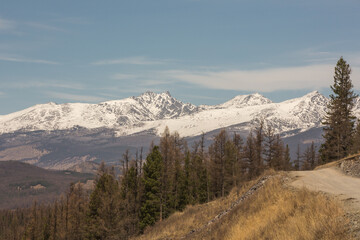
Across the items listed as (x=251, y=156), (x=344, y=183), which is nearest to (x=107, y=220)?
(x=251, y=156)

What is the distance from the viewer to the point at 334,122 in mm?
57594

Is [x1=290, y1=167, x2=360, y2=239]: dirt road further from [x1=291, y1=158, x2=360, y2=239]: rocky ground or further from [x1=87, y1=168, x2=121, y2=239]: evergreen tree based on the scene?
[x1=87, y1=168, x2=121, y2=239]: evergreen tree

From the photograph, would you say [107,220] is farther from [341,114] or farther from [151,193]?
[341,114]

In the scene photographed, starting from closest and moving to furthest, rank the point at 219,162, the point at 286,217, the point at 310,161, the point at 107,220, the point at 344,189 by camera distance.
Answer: the point at 286,217 < the point at 344,189 < the point at 107,220 < the point at 219,162 < the point at 310,161

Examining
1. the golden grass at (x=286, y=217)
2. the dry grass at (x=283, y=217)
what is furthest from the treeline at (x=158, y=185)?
the golden grass at (x=286, y=217)

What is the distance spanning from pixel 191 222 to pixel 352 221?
19.7m

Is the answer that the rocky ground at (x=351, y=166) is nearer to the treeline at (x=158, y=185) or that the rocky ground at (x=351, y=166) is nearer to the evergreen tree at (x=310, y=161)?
the treeline at (x=158, y=185)

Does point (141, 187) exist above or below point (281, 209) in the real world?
below

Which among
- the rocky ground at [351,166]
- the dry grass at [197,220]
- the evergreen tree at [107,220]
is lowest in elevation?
the evergreen tree at [107,220]

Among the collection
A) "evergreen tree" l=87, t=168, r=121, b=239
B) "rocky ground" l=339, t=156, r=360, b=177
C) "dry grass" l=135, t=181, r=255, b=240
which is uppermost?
"rocky ground" l=339, t=156, r=360, b=177

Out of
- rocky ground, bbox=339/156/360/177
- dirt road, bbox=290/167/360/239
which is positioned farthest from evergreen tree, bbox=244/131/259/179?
dirt road, bbox=290/167/360/239

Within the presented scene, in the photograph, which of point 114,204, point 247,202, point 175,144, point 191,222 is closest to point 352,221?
point 247,202

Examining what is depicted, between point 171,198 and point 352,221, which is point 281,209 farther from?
point 171,198

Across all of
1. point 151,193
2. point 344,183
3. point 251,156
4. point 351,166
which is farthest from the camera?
point 251,156
